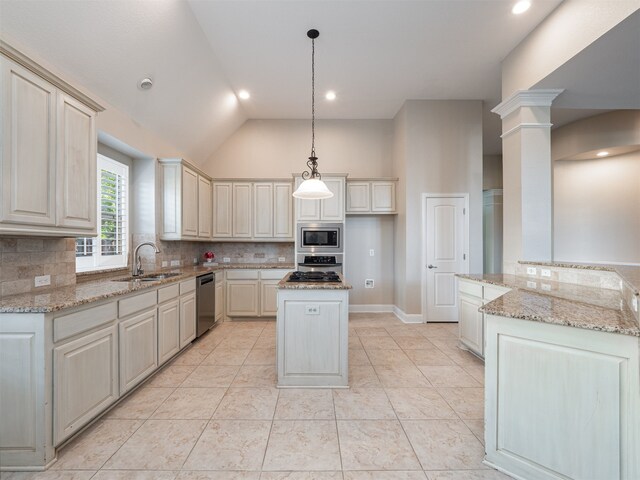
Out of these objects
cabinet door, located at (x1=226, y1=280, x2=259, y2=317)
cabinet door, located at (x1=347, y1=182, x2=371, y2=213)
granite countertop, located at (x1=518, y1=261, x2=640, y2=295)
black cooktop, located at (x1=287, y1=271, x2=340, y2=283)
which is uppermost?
cabinet door, located at (x1=347, y1=182, x2=371, y2=213)

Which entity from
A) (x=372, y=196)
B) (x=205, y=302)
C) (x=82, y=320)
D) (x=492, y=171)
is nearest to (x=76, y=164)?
(x=82, y=320)

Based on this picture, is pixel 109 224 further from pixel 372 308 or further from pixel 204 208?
pixel 372 308

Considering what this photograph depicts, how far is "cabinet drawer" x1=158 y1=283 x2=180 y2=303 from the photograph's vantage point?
284cm

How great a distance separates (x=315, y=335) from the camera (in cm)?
257

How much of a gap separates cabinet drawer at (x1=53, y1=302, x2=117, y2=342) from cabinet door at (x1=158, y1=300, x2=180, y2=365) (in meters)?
0.74

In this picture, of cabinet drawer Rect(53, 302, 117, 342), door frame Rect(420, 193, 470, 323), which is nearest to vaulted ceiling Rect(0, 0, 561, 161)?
door frame Rect(420, 193, 470, 323)

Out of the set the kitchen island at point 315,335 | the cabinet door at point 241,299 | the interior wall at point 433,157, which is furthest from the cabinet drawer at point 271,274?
the kitchen island at point 315,335

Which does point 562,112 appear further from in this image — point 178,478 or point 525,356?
point 178,478

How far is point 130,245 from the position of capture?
3.63m

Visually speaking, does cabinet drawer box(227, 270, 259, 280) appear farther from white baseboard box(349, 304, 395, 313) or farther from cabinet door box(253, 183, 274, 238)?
white baseboard box(349, 304, 395, 313)

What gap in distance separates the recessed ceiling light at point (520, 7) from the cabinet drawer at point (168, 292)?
435 cm

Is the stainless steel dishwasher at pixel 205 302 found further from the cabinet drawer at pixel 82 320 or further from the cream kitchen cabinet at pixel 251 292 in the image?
the cabinet drawer at pixel 82 320

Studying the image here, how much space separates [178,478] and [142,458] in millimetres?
328

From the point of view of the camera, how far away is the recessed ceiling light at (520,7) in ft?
8.61
